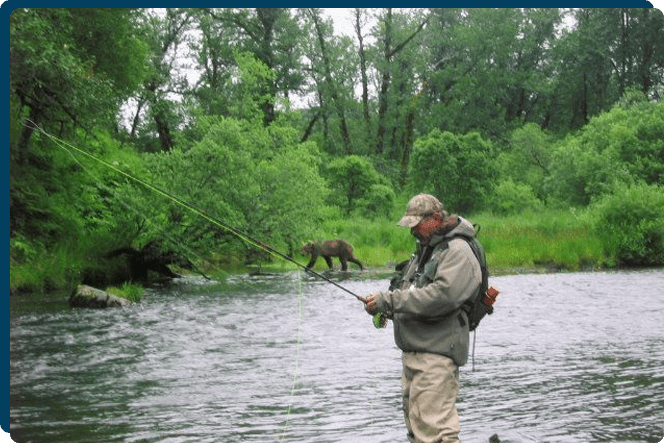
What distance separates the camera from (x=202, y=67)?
31281mm

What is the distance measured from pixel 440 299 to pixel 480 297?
0.32 metres

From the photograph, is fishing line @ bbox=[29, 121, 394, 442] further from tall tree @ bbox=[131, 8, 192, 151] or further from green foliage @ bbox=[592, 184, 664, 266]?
tall tree @ bbox=[131, 8, 192, 151]

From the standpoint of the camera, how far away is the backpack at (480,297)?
449 centimetres

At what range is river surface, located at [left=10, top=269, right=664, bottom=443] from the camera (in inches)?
247

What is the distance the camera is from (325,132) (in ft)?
123

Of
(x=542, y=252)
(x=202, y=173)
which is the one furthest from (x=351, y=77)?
(x=202, y=173)

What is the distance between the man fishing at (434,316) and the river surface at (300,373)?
1373mm

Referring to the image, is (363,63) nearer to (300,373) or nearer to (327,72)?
(327,72)

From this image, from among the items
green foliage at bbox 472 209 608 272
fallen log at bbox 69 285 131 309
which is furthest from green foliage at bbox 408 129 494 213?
fallen log at bbox 69 285 131 309

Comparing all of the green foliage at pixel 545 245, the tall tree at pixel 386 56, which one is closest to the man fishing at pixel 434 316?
the green foliage at pixel 545 245

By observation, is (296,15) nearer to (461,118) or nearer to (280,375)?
(461,118)

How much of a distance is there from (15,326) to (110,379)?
144 inches

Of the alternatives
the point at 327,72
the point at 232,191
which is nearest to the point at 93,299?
the point at 232,191

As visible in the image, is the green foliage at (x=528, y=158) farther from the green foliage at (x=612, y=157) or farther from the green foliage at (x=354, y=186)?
the green foliage at (x=354, y=186)
